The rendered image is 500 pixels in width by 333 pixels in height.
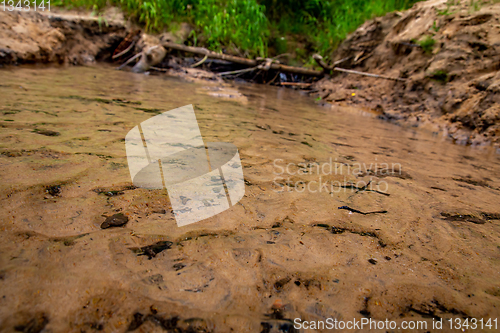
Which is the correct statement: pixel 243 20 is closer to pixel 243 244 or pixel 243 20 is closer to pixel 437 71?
pixel 437 71

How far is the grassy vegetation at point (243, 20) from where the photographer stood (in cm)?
668

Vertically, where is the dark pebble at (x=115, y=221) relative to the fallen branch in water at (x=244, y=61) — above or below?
below

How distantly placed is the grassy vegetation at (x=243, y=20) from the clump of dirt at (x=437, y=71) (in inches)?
44.7

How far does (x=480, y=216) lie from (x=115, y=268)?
1.72 m

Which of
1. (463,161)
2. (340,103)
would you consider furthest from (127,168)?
(340,103)

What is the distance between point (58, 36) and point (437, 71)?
7.06m

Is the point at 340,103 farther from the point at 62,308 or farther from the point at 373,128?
the point at 62,308

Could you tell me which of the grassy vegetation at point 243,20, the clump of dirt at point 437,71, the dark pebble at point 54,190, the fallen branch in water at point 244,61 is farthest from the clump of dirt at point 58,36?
the clump of dirt at point 437,71

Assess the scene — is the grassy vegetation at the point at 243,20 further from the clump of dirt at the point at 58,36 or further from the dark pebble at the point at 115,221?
the dark pebble at the point at 115,221

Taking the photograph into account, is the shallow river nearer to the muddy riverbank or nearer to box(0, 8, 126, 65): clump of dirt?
the muddy riverbank

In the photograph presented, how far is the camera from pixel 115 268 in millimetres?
845

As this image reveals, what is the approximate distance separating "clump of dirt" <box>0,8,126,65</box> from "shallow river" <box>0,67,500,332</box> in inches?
144

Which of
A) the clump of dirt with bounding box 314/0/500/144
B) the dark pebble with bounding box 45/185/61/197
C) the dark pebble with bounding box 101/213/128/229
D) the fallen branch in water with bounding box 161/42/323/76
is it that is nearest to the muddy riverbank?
the clump of dirt with bounding box 314/0/500/144

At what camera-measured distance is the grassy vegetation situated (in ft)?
→ 21.9
